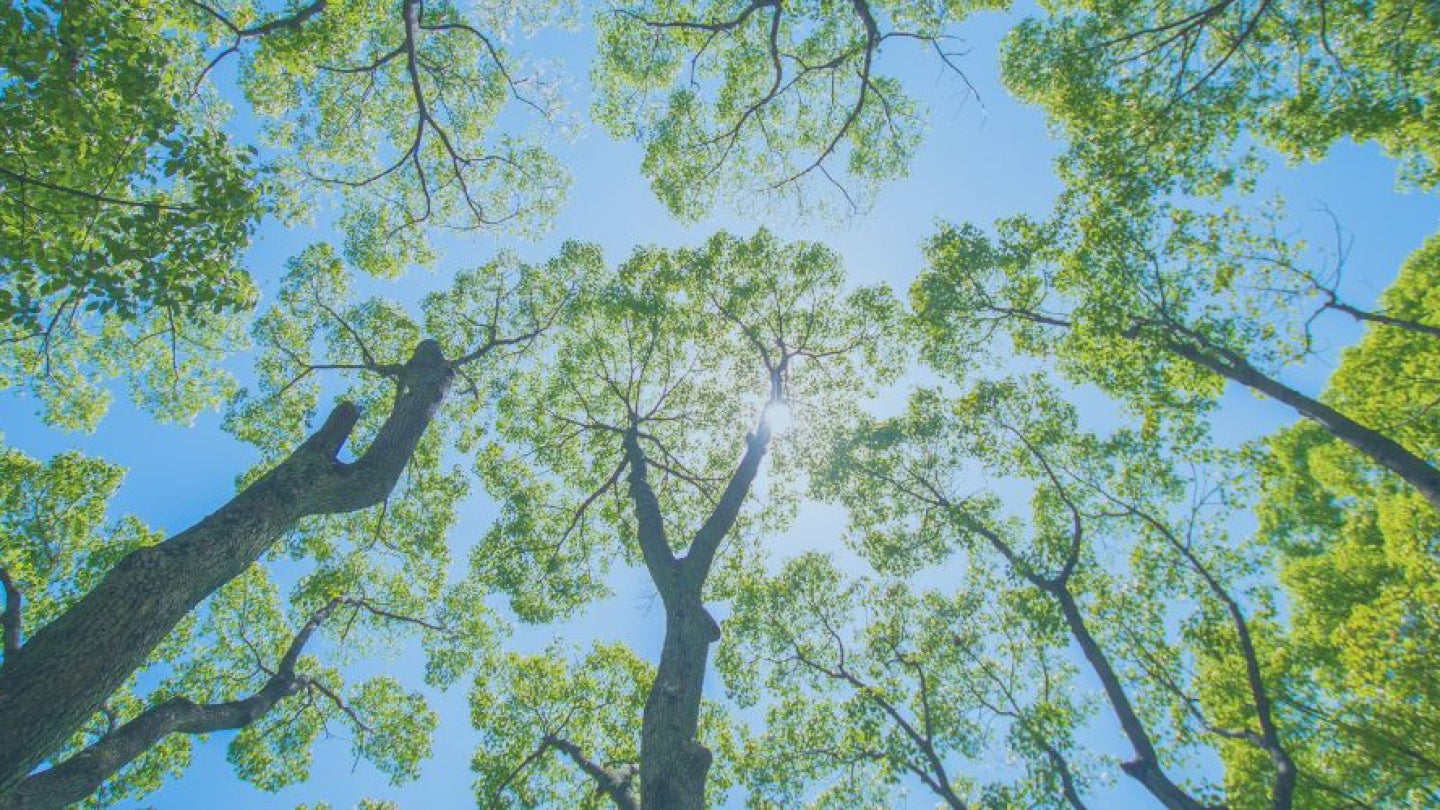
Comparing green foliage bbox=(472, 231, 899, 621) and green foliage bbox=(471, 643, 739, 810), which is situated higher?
green foliage bbox=(472, 231, 899, 621)

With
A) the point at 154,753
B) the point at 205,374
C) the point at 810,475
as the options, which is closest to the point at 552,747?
the point at 810,475

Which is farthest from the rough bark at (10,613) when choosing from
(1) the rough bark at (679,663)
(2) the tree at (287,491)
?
(1) the rough bark at (679,663)

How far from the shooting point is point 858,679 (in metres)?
11.0

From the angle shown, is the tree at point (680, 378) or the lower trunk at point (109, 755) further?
the tree at point (680, 378)

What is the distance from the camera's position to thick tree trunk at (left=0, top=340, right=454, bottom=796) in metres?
3.76

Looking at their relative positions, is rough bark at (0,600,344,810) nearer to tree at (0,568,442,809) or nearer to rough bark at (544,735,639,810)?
tree at (0,568,442,809)

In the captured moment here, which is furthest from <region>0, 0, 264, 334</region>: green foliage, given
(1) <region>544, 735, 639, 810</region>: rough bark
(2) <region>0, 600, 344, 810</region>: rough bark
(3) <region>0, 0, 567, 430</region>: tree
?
(1) <region>544, 735, 639, 810</region>: rough bark

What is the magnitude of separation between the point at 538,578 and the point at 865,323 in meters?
9.16

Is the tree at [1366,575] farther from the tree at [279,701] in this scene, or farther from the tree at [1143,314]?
the tree at [279,701]

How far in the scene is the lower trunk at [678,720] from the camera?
18.8ft

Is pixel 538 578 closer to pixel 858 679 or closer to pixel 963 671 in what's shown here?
pixel 858 679

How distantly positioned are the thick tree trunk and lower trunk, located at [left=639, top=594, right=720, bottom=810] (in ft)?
13.3

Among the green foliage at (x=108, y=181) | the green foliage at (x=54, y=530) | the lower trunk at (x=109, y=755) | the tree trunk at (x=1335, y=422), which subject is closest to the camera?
the green foliage at (x=108, y=181)

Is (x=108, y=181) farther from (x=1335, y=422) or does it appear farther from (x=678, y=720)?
(x=1335, y=422)
